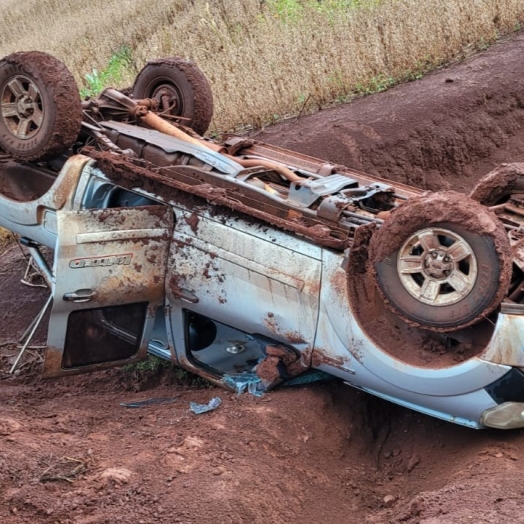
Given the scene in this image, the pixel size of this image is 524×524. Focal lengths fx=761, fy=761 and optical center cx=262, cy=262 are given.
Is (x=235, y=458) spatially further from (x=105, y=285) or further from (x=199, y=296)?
(x=105, y=285)

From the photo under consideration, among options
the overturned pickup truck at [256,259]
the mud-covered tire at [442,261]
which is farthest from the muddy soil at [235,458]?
the mud-covered tire at [442,261]

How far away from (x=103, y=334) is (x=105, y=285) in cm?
35

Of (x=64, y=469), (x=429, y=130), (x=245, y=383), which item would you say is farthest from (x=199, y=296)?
(x=429, y=130)

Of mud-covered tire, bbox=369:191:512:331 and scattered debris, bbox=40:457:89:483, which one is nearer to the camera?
mud-covered tire, bbox=369:191:512:331

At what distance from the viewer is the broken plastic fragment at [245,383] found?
462 cm

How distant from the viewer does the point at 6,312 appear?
685 cm

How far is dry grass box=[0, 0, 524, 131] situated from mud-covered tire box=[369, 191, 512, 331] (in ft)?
20.1

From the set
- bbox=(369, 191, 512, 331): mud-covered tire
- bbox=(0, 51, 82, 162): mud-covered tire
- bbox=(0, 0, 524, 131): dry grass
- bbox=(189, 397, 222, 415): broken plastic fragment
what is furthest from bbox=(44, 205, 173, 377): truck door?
bbox=(0, 0, 524, 131): dry grass

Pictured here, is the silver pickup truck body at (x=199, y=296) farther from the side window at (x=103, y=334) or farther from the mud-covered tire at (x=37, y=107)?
the mud-covered tire at (x=37, y=107)

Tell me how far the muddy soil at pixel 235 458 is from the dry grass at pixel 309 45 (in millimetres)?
5377

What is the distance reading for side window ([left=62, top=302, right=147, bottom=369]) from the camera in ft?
15.2

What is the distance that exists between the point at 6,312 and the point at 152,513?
3902 mm

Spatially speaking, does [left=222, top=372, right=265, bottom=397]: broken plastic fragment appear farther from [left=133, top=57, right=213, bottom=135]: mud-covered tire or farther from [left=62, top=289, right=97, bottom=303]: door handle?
[left=133, top=57, right=213, bottom=135]: mud-covered tire

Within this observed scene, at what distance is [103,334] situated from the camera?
473cm
